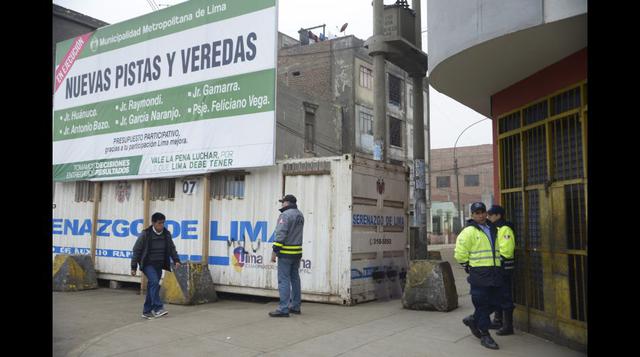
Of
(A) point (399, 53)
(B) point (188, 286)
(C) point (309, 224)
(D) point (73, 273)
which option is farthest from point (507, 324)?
(D) point (73, 273)

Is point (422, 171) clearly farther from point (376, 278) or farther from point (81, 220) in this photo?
point (81, 220)

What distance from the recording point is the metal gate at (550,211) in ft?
18.9

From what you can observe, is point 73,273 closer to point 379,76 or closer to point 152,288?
point 152,288

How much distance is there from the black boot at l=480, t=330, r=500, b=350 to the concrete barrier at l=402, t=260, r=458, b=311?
6.85 feet

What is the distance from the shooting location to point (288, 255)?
7.59m

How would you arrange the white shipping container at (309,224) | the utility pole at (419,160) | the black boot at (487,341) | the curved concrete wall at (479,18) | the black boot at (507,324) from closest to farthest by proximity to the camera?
1. the curved concrete wall at (479,18)
2. the black boot at (487,341)
3. the black boot at (507,324)
4. the white shipping container at (309,224)
5. the utility pole at (419,160)

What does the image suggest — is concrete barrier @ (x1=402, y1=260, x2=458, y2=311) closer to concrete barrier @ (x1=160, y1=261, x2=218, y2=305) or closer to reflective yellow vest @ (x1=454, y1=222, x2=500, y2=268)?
reflective yellow vest @ (x1=454, y1=222, x2=500, y2=268)

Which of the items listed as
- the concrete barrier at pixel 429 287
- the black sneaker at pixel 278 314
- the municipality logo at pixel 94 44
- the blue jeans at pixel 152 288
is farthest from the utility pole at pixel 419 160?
the municipality logo at pixel 94 44

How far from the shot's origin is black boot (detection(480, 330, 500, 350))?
5746 millimetres

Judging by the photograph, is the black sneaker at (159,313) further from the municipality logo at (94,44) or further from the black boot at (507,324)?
the municipality logo at (94,44)

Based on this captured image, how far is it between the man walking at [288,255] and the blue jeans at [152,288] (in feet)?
5.85

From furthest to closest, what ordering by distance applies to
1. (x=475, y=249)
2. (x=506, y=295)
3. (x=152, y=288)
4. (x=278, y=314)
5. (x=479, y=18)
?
(x=152, y=288), (x=278, y=314), (x=506, y=295), (x=475, y=249), (x=479, y=18)

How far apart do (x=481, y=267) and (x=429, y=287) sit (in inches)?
88.8

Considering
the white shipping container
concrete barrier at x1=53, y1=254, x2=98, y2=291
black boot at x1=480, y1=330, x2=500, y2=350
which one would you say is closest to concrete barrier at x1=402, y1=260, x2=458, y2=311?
the white shipping container
